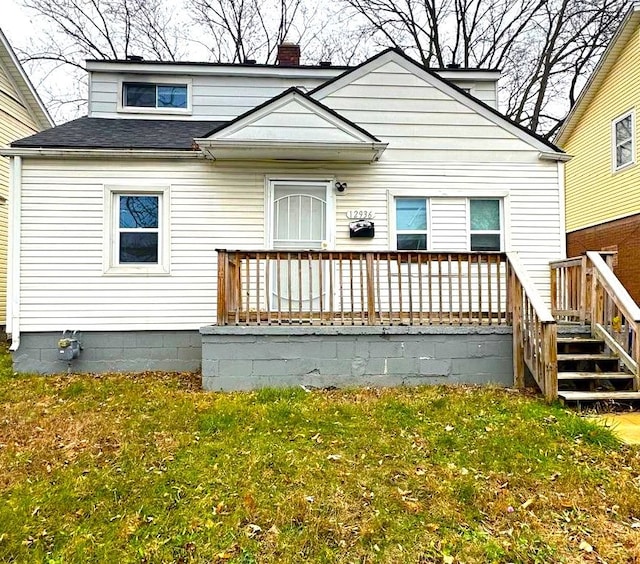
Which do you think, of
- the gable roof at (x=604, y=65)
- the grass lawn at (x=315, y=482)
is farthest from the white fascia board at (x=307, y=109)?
the gable roof at (x=604, y=65)

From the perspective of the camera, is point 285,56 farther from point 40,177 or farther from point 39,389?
point 39,389

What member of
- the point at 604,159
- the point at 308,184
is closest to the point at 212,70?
the point at 308,184

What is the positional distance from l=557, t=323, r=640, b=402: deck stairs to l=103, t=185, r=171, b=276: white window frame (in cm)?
588

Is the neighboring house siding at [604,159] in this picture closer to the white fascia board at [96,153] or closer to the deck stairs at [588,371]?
the deck stairs at [588,371]

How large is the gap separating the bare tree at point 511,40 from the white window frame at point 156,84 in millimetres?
13108

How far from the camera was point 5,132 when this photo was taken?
11.4 meters

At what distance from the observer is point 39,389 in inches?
224

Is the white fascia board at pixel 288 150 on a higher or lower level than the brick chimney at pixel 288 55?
lower

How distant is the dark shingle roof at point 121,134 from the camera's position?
6.82 meters

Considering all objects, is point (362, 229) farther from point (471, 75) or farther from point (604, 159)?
point (604, 159)

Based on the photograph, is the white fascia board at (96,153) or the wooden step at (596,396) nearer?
the wooden step at (596,396)

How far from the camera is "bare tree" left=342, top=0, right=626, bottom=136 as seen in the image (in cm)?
1716

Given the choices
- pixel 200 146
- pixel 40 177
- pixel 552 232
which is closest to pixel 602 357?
pixel 552 232

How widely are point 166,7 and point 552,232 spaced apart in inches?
744
